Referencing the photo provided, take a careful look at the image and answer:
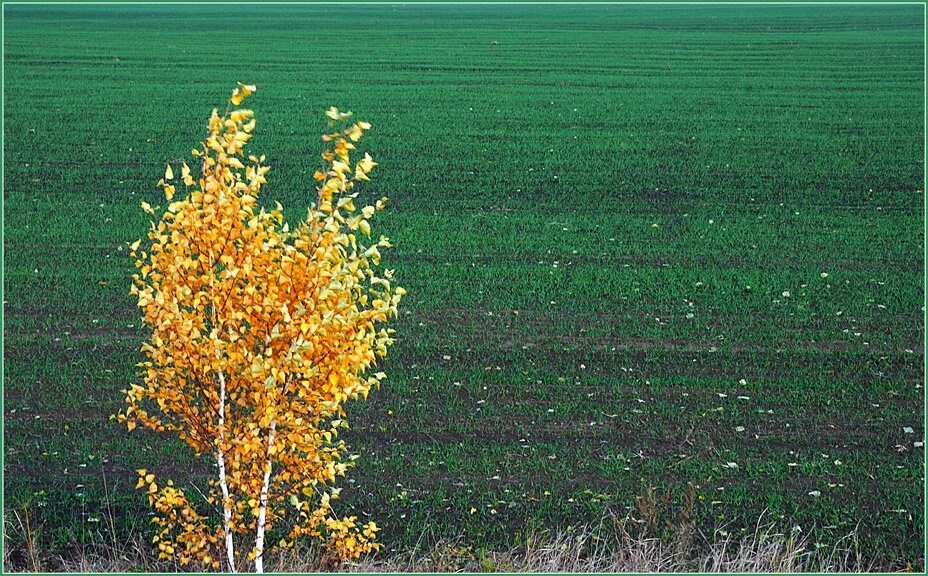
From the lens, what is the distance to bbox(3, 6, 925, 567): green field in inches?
307

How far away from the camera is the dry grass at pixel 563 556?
6305 millimetres

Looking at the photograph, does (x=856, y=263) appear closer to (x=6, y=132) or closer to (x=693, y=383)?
(x=693, y=383)

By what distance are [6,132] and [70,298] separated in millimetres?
11748

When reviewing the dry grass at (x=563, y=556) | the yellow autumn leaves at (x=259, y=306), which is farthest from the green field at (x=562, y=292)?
the yellow autumn leaves at (x=259, y=306)

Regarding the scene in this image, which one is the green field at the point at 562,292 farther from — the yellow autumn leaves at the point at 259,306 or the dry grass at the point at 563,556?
the yellow autumn leaves at the point at 259,306

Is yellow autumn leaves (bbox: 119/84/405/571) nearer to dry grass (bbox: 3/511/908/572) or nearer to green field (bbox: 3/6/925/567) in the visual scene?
dry grass (bbox: 3/511/908/572)

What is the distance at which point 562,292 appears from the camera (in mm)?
12086

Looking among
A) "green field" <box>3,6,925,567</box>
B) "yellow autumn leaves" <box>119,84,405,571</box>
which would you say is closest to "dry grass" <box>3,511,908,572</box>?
"green field" <box>3,6,925,567</box>

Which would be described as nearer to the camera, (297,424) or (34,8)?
(297,424)

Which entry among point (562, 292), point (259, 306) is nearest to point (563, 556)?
point (259, 306)

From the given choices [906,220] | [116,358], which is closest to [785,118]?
[906,220]

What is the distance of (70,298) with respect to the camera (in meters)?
11.8

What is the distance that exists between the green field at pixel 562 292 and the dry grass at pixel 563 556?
19 cm

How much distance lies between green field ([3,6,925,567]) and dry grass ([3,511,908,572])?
0.62ft
